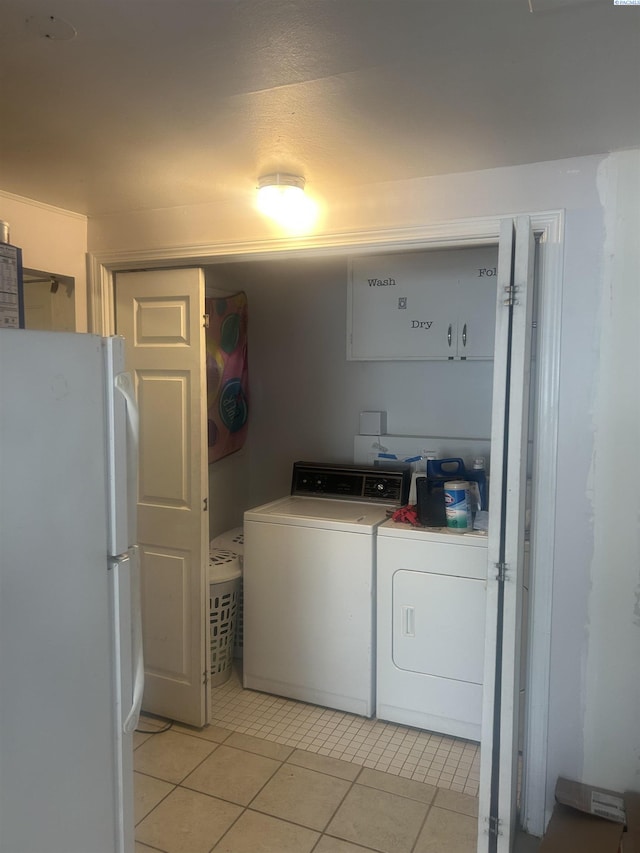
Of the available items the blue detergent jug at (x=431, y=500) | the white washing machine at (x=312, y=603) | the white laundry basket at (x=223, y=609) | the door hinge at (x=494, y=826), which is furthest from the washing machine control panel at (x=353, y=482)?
the door hinge at (x=494, y=826)

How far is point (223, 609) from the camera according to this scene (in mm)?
3203

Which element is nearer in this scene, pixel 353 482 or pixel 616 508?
pixel 616 508

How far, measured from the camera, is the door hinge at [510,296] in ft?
5.84

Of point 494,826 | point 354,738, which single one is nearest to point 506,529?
point 494,826

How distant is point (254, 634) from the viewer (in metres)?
3.12

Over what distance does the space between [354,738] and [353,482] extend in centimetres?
125

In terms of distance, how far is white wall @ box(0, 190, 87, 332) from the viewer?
2496 mm

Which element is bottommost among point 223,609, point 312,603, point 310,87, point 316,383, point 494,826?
point 494,826

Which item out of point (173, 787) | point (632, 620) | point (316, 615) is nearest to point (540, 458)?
point (632, 620)

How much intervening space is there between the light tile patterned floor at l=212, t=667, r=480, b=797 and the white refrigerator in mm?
1324

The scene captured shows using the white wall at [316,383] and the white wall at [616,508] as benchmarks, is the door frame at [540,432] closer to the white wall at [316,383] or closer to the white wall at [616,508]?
the white wall at [616,508]

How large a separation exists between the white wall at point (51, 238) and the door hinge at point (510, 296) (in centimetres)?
189

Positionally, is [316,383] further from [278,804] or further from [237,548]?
[278,804]

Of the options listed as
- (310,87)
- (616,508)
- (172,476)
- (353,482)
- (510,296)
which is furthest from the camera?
(353,482)
